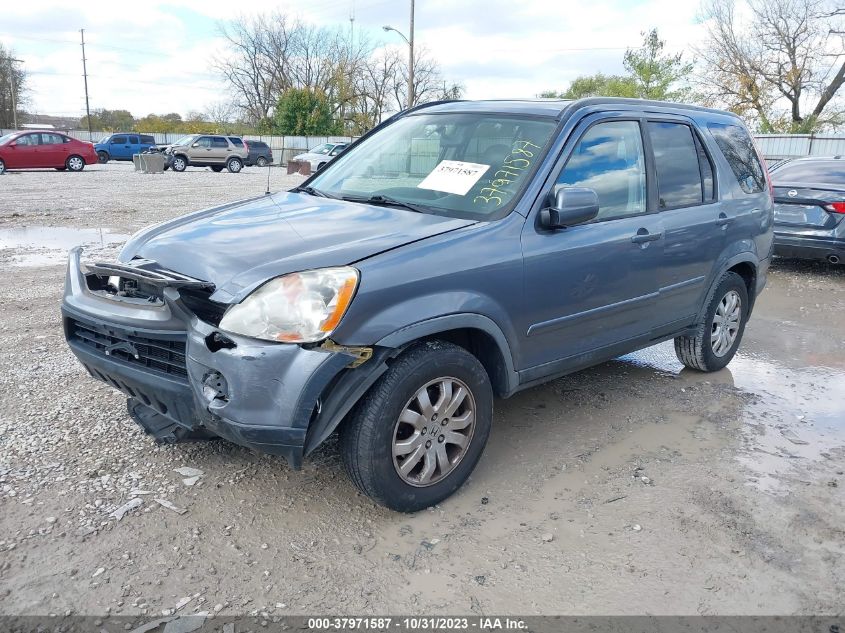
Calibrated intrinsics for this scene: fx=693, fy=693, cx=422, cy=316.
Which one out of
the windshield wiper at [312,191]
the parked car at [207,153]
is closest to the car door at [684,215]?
the windshield wiper at [312,191]

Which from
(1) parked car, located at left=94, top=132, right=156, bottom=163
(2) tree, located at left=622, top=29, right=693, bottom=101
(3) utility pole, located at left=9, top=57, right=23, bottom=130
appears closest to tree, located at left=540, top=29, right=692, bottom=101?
(2) tree, located at left=622, top=29, right=693, bottom=101

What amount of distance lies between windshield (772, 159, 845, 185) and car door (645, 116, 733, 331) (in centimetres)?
521

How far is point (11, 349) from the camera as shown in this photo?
5031 millimetres

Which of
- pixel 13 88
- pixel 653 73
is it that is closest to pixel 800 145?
pixel 653 73

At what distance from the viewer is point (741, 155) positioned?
5102mm

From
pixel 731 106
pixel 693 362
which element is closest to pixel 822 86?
pixel 731 106

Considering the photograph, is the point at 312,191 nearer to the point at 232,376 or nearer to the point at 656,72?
the point at 232,376

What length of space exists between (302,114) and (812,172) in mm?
43630

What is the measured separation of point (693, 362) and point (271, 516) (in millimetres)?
3396

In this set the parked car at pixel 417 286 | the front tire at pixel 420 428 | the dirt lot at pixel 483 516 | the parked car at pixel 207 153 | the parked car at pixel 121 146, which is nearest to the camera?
the dirt lot at pixel 483 516

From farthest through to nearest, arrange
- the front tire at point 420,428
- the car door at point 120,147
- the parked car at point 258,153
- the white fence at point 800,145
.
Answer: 1. the parked car at point 258,153
2. the car door at point 120,147
3. the white fence at point 800,145
4. the front tire at point 420,428

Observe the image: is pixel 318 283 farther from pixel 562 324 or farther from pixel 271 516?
pixel 562 324

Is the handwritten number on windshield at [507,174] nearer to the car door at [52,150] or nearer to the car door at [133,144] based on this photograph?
the car door at [52,150]

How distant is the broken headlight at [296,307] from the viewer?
269cm
